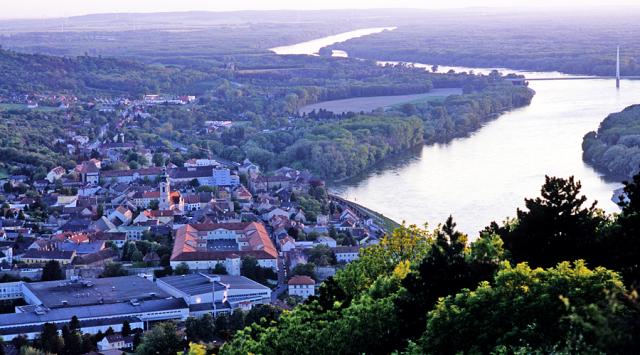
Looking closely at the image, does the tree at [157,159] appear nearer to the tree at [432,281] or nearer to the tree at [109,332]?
the tree at [109,332]

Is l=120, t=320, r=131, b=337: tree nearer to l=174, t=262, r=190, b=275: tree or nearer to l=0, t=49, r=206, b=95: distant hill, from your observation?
l=174, t=262, r=190, b=275: tree

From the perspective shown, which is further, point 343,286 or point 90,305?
point 90,305

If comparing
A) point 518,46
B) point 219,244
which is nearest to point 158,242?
point 219,244

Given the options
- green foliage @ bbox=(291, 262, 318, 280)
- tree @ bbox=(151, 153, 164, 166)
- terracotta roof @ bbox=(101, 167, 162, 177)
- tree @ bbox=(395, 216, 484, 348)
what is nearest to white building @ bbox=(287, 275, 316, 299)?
green foliage @ bbox=(291, 262, 318, 280)

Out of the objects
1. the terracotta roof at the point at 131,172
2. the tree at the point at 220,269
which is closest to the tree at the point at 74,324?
the tree at the point at 220,269

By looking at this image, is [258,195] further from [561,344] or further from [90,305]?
[561,344]

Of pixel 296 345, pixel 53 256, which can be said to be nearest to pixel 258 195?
pixel 53 256
